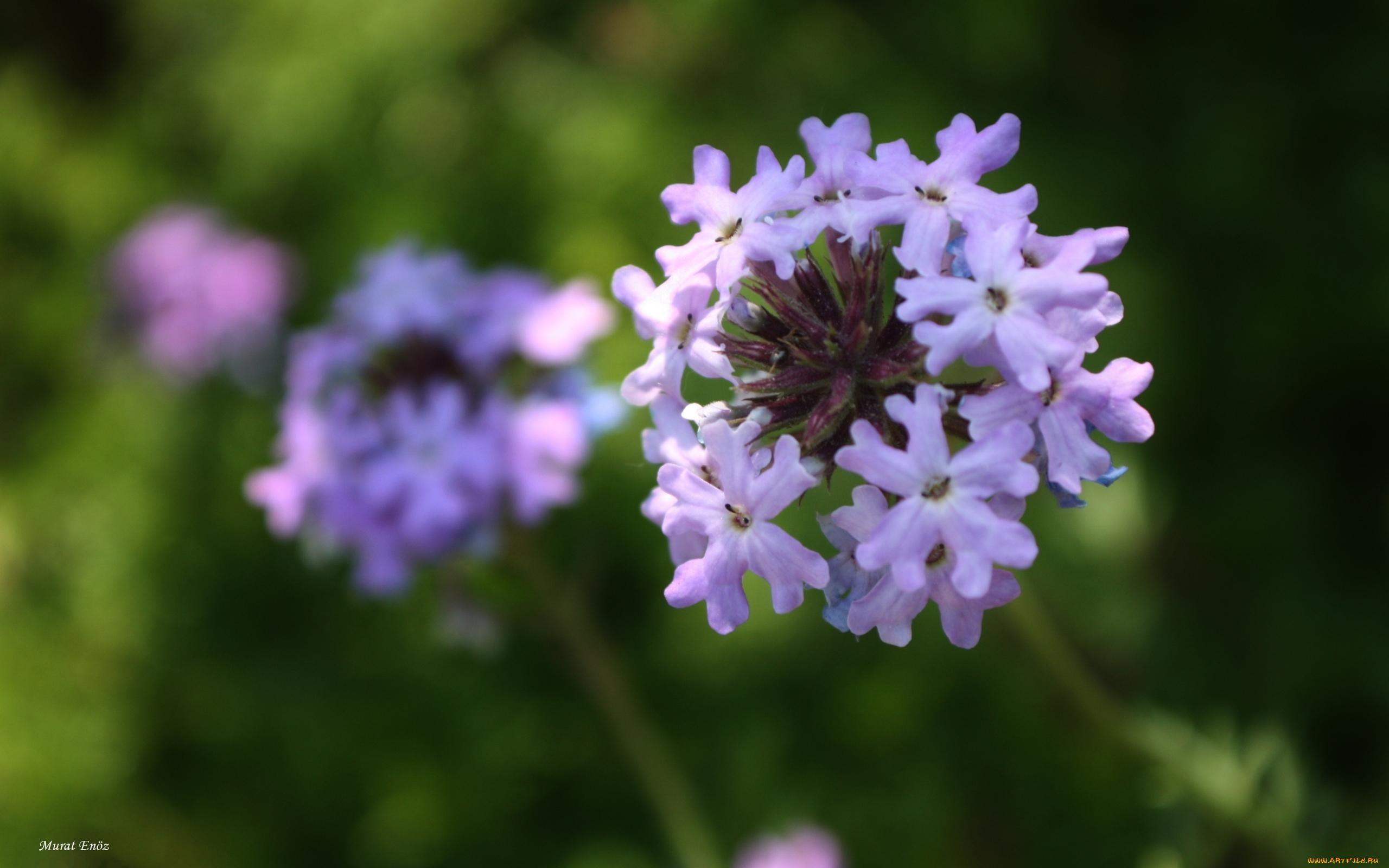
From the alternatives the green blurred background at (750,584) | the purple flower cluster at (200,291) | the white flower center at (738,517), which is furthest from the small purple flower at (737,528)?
the purple flower cluster at (200,291)

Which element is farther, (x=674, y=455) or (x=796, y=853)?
(x=796, y=853)

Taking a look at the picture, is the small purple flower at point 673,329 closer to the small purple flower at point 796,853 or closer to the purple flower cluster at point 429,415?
the purple flower cluster at point 429,415

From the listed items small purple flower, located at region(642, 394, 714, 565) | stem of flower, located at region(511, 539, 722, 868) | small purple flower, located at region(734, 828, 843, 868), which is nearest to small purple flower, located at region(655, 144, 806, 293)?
small purple flower, located at region(642, 394, 714, 565)

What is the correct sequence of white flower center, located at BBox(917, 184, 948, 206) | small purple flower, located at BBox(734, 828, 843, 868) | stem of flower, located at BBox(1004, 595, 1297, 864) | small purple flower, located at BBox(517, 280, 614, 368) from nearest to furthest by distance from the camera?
white flower center, located at BBox(917, 184, 948, 206), stem of flower, located at BBox(1004, 595, 1297, 864), small purple flower, located at BBox(517, 280, 614, 368), small purple flower, located at BBox(734, 828, 843, 868)

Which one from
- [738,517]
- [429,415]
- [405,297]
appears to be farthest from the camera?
[405,297]

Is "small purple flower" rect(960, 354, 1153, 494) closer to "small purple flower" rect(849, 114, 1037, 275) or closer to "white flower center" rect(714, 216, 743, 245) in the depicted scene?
"small purple flower" rect(849, 114, 1037, 275)

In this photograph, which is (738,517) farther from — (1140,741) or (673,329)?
(1140,741)

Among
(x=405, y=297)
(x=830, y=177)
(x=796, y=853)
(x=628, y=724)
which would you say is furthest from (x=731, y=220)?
(x=796, y=853)
